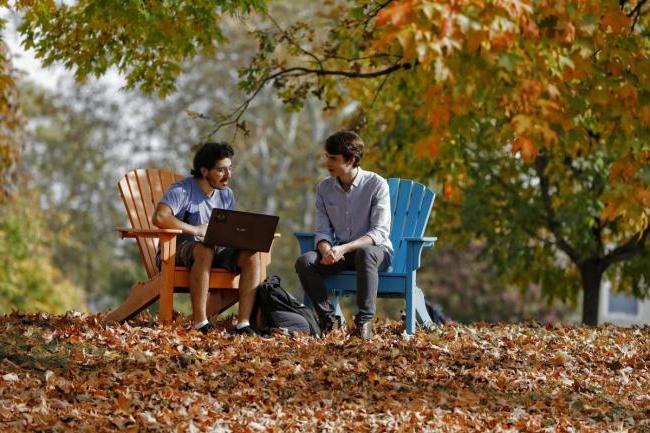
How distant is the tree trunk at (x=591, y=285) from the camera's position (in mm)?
13383

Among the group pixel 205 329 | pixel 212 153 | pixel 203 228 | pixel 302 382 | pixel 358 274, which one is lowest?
pixel 302 382

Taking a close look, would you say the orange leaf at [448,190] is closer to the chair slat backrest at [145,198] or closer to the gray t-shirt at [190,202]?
the chair slat backrest at [145,198]

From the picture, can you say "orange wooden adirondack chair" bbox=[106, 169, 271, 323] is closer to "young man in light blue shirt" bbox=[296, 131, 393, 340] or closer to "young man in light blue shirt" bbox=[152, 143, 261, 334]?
"young man in light blue shirt" bbox=[152, 143, 261, 334]

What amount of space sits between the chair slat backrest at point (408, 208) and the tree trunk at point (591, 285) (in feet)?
17.5

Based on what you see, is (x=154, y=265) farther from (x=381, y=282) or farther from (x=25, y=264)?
(x=25, y=264)

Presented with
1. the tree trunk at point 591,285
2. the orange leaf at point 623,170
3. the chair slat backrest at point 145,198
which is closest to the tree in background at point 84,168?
the tree trunk at point 591,285

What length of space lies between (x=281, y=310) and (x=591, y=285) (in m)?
6.60

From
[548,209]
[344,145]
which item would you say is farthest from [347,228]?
[548,209]

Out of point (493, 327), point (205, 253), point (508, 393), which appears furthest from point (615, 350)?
point (205, 253)

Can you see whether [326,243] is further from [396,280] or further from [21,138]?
[21,138]

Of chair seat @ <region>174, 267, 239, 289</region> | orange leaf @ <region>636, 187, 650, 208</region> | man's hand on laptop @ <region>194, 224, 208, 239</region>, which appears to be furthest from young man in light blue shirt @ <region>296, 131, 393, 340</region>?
orange leaf @ <region>636, 187, 650, 208</region>

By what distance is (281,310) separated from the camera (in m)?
7.68

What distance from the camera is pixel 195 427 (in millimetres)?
5332

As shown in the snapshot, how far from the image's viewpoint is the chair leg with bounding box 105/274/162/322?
7.73 m
